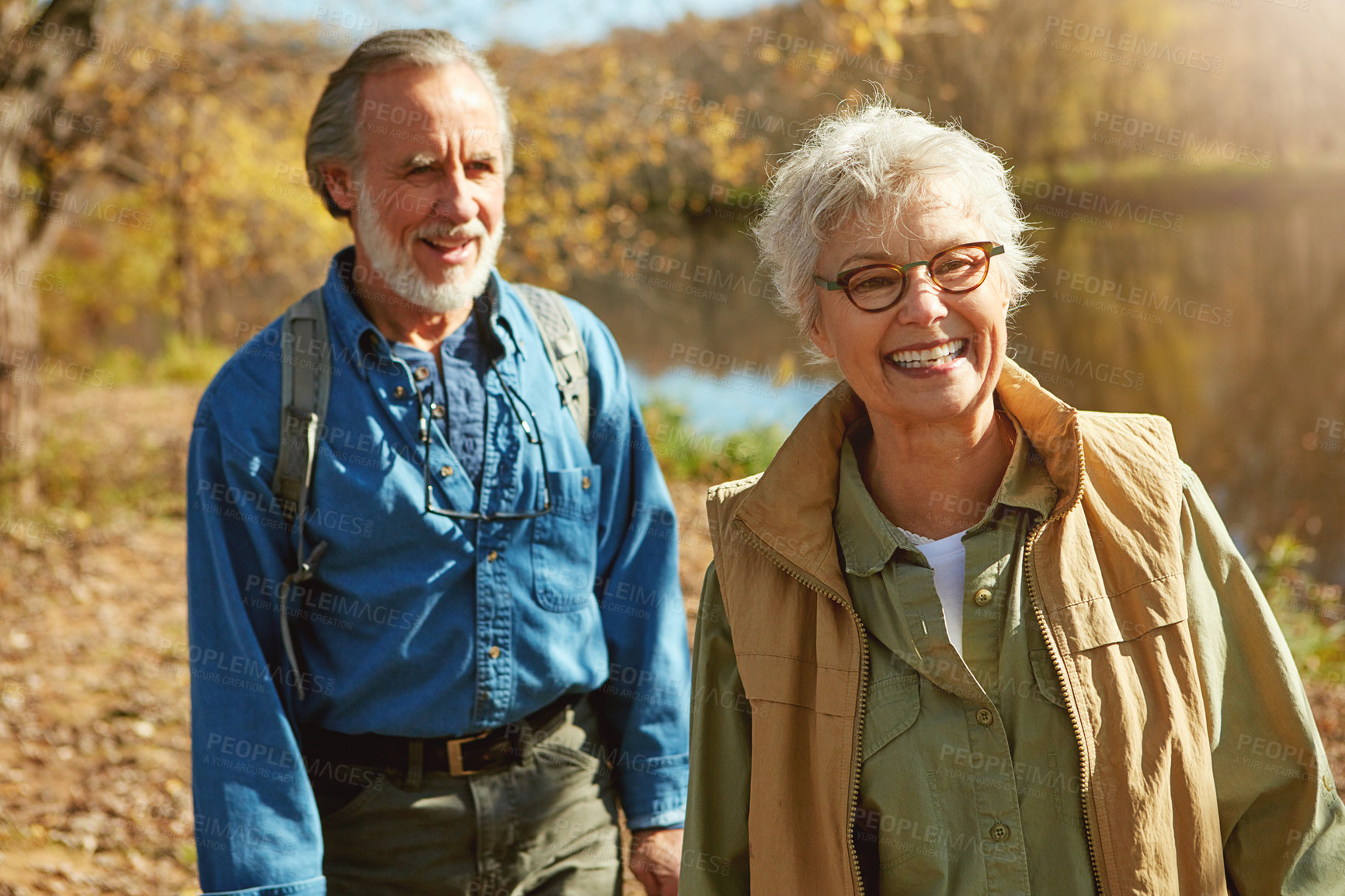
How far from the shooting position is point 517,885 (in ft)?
8.05

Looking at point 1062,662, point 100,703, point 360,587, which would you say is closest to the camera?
point 1062,662

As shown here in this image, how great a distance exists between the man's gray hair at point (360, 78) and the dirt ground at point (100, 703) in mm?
2702

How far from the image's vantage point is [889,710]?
6.06 feet

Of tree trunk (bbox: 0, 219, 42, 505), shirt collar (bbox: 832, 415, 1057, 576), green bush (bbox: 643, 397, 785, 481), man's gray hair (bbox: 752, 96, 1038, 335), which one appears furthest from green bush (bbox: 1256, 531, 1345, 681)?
tree trunk (bbox: 0, 219, 42, 505)

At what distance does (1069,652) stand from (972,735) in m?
0.20

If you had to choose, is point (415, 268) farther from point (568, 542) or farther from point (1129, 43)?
point (1129, 43)

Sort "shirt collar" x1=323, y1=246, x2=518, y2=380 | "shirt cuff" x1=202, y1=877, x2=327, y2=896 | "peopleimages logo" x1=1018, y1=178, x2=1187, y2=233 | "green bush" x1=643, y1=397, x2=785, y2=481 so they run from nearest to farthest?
"shirt cuff" x1=202, y1=877, x2=327, y2=896 < "shirt collar" x1=323, y1=246, x2=518, y2=380 < "green bush" x1=643, y1=397, x2=785, y2=481 < "peopleimages logo" x1=1018, y1=178, x2=1187, y2=233

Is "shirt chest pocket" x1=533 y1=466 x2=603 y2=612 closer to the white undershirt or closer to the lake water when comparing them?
the white undershirt

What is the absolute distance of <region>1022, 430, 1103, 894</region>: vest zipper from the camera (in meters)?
1.73

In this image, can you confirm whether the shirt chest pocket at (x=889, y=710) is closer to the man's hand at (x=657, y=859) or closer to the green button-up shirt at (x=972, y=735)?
the green button-up shirt at (x=972, y=735)

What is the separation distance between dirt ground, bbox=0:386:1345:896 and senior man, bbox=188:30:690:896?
168 centimetres

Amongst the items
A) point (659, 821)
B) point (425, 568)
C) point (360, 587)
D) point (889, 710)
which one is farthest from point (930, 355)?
point (659, 821)

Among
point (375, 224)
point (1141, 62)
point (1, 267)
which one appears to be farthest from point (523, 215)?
point (1141, 62)

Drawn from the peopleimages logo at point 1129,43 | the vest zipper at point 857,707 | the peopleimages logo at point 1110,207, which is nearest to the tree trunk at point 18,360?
the vest zipper at point 857,707
